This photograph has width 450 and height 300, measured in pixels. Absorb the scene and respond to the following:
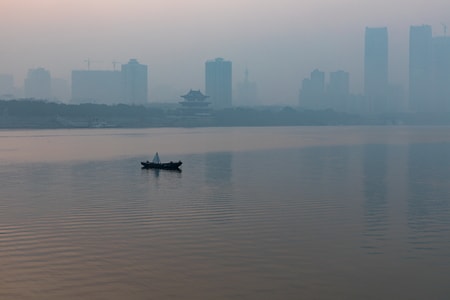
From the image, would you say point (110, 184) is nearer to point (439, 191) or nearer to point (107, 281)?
point (439, 191)

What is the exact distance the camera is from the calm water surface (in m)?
9.59

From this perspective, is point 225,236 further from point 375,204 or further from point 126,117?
point 126,117

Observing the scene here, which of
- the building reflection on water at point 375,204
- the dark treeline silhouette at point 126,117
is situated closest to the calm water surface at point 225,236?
the building reflection on water at point 375,204

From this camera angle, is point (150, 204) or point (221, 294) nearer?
point (221, 294)

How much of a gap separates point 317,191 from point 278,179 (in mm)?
3759

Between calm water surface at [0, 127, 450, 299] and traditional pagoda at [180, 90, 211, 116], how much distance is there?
96.3 metres

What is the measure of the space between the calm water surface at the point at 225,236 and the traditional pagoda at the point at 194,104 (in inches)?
3792

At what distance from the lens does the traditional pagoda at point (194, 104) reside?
121938mm

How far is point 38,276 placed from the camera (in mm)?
9977

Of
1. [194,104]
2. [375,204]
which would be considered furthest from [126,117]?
[375,204]

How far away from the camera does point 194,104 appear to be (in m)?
122

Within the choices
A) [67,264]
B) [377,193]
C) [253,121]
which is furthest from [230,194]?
[253,121]

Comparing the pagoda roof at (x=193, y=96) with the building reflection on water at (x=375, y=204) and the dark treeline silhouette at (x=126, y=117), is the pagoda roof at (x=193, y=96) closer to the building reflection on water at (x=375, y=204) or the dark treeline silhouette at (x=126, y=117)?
the dark treeline silhouette at (x=126, y=117)

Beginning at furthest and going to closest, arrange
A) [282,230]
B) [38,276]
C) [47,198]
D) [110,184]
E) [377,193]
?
[110,184] → [377,193] → [47,198] → [282,230] → [38,276]
